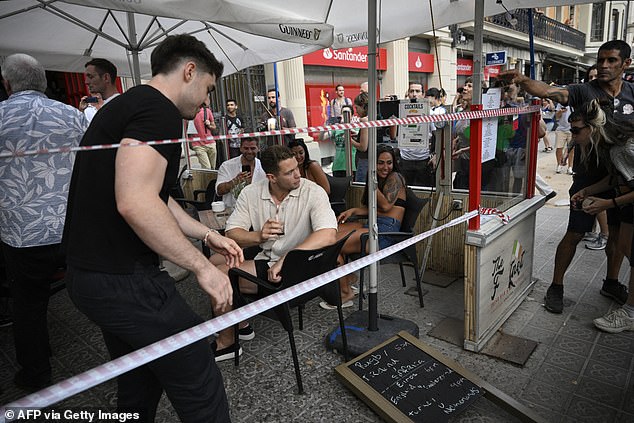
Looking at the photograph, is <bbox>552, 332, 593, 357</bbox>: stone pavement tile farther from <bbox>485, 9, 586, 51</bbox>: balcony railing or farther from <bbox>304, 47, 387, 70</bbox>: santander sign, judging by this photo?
<bbox>485, 9, 586, 51</bbox>: balcony railing

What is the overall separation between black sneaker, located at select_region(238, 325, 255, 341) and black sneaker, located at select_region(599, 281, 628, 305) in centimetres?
306

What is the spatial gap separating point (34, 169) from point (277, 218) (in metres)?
1.55

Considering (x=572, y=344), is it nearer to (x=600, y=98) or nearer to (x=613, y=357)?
(x=613, y=357)

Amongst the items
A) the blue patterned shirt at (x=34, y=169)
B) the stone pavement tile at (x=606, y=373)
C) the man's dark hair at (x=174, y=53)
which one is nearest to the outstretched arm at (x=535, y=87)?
the stone pavement tile at (x=606, y=373)

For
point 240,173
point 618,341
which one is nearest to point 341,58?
point 240,173

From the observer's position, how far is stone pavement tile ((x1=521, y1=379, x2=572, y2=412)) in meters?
2.32

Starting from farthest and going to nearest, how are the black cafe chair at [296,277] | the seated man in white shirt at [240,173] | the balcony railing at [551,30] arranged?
the balcony railing at [551,30], the seated man in white shirt at [240,173], the black cafe chair at [296,277]

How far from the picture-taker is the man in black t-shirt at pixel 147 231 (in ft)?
4.38

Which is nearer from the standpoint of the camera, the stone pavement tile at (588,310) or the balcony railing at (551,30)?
the stone pavement tile at (588,310)

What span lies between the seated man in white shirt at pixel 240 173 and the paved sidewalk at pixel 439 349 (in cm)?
120

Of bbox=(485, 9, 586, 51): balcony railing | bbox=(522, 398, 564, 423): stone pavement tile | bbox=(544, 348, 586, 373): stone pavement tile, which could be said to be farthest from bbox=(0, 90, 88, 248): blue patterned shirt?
bbox=(485, 9, 586, 51): balcony railing

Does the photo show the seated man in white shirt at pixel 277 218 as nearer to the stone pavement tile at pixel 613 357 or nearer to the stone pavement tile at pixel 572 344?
the stone pavement tile at pixel 572 344

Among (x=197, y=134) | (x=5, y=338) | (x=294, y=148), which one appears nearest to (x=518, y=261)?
(x=294, y=148)

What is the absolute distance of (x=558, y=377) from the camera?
2.55 meters
